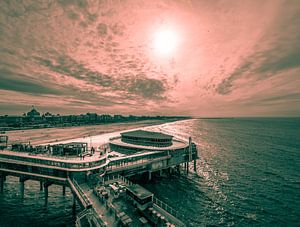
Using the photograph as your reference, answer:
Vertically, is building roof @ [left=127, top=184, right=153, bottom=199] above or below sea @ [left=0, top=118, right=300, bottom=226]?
above

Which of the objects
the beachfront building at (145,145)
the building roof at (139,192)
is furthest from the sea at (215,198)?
the beachfront building at (145,145)

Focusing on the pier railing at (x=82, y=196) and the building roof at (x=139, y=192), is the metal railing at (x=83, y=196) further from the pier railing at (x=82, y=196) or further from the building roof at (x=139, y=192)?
the building roof at (x=139, y=192)

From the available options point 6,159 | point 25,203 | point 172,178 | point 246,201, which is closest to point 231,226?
point 246,201

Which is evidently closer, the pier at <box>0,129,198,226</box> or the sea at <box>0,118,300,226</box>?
the sea at <box>0,118,300,226</box>

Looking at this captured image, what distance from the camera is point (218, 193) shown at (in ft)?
174

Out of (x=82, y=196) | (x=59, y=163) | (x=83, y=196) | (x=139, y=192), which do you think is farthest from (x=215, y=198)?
(x=59, y=163)

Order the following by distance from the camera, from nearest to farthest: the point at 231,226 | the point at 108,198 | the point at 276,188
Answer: the point at 108,198 → the point at 231,226 → the point at 276,188

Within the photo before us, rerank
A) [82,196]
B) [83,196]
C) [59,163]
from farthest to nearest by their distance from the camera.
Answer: [59,163] < [82,196] < [83,196]

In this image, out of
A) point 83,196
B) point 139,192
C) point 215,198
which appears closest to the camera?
point 139,192

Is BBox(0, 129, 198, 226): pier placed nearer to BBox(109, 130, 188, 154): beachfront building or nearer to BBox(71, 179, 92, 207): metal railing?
BBox(71, 179, 92, 207): metal railing

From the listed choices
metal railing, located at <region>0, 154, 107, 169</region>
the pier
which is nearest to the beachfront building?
the pier

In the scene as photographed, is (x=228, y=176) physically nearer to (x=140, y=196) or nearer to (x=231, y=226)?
(x=231, y=226)

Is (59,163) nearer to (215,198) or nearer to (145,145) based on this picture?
(145,145)

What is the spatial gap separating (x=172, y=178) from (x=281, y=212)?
37.4 meters
